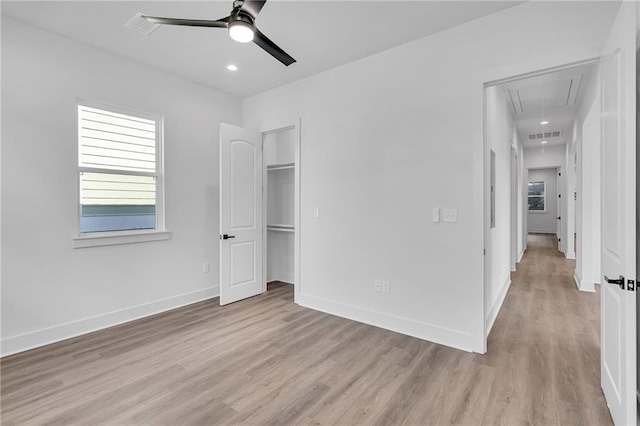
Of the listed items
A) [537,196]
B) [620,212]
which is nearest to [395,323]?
[620,212]

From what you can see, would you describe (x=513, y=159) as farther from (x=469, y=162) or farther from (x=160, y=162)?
(x=160, y=162)

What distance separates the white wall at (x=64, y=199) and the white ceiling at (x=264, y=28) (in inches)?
10.4

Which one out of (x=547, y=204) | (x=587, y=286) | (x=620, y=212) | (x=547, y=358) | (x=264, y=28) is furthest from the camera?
(x=547, y=204)

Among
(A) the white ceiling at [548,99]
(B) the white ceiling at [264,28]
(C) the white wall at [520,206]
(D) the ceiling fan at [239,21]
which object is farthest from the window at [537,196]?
(D) the ceiling fan at [239,21]

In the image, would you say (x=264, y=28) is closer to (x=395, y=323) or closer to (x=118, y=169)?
(x=118, y=169)

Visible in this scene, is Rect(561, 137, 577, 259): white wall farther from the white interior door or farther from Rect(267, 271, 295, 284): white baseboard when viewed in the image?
the white interior door

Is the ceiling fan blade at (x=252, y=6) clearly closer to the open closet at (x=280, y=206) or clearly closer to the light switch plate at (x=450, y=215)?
the light switch plate at (x=450, y=215)

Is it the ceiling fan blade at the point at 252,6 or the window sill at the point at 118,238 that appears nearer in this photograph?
the ceiling fan blade at the point at 252,6

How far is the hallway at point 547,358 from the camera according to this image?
→ 1.92 metres

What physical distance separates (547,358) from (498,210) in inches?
79.9

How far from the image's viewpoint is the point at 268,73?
3.85 metres

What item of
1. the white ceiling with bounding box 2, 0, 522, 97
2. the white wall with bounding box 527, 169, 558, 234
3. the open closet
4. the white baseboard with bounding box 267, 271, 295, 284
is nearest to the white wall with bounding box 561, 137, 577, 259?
the white wall with bounding box 527, 169, 558, 234

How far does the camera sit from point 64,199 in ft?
9.95

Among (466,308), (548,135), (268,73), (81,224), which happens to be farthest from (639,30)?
(548,135)
